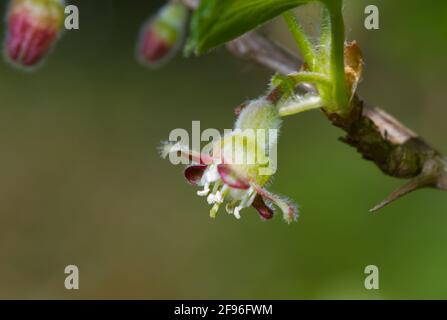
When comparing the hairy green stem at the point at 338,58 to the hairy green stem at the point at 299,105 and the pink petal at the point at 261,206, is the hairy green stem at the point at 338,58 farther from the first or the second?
the pink petal at the point at 261,206

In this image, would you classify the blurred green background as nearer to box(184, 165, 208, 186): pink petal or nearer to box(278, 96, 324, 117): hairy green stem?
box(278, 96, 324, 117): hairy green stem

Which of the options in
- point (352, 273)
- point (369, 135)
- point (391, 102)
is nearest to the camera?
point (369, 135)

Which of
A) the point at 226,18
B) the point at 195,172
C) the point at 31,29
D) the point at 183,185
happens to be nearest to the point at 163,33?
the point at 31,29

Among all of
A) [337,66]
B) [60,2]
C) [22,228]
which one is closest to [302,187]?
[60,2]

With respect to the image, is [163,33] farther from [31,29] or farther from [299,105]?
[299,105]

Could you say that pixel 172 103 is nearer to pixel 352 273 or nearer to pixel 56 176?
pixel 56 176

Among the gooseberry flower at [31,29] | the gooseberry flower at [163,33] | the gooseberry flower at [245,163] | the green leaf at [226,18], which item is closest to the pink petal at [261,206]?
the gooseberry flower at [245,163]
